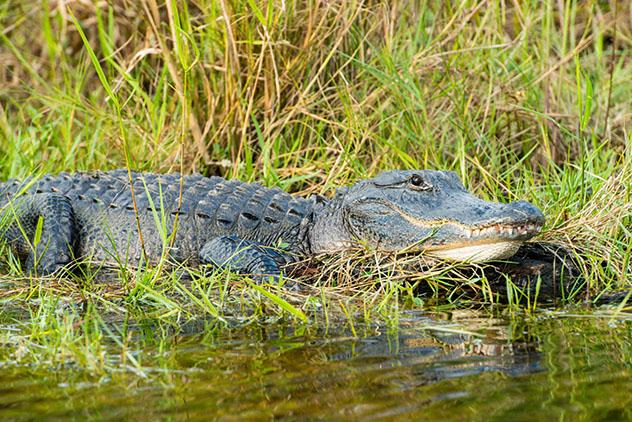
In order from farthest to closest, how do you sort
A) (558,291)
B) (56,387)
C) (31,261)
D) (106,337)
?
(31,261)
(558,291)
(106,337)
(56,387)

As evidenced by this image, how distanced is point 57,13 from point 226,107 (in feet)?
10.8

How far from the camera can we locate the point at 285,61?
6.16 metres

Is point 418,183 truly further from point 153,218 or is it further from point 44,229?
point 44,229

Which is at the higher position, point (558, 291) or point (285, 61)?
point (285, 61)

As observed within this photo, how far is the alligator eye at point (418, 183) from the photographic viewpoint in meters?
4.89

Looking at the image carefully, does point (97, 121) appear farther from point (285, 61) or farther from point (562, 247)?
point (562, 247)

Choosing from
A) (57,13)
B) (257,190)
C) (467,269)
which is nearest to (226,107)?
(257,190)

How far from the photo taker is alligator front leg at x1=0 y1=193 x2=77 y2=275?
205 inches

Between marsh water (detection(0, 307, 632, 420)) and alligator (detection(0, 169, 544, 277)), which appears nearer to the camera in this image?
marsh water (detection(0, 307, 632, 420))

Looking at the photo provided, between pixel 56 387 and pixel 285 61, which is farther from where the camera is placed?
pixel 285 61

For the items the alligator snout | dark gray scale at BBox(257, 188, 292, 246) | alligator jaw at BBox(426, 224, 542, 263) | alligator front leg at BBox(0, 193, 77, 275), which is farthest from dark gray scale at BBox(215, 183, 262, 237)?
the alligator snout

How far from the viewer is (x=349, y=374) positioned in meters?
3.01

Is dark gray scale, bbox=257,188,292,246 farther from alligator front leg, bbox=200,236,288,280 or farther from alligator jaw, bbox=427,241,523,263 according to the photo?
alligator jaw, bbox=427,241,523,263

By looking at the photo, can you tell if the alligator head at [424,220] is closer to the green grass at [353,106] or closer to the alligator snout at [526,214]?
the alligator snout at [526,214]
